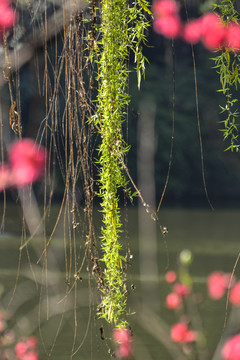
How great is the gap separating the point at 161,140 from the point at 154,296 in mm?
8313

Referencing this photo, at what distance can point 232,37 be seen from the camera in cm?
162

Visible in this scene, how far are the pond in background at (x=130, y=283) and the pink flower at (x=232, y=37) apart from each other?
432mm

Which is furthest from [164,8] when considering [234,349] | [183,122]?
[183,122]

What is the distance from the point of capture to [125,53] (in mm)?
1503

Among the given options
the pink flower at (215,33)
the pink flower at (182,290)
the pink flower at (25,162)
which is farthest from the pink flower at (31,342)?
the pink flower at (215,33)

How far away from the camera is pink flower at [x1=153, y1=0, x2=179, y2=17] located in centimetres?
164

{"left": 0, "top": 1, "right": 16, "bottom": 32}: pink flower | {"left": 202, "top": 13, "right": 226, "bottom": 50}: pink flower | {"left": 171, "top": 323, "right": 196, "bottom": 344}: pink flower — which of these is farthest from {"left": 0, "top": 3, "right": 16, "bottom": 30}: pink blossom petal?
{"left": 171, "top": 323, "right": 196, "bottom": 344}: pink flower

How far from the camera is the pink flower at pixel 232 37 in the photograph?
160 centimetres

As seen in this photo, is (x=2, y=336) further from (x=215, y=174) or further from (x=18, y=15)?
(x=215, y=174)

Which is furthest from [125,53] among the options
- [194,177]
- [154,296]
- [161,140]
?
[194,177]

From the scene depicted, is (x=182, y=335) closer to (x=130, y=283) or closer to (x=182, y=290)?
(x=182, y=290)

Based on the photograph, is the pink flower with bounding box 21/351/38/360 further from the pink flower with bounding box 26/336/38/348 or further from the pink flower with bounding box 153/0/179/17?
the pink flower with bounding box 153/0/179/17

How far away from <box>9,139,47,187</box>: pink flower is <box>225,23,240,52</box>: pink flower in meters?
0.42

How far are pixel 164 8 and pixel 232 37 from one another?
26 cm
